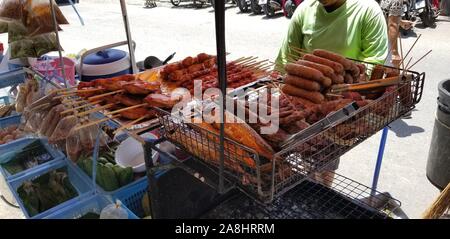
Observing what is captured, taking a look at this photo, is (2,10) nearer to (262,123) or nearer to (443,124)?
(262,123)

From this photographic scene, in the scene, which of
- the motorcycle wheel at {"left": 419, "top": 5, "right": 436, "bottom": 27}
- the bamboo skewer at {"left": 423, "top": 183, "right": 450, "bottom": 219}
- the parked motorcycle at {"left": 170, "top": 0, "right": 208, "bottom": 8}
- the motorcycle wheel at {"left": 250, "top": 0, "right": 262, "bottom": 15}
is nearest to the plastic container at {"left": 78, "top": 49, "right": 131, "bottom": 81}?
the bamboo skewer at {"left": 423, "top": 183, "right": 450, "bottom": 219}

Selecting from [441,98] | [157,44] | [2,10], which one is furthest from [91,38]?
[441,98]

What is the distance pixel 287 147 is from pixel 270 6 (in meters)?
11.8

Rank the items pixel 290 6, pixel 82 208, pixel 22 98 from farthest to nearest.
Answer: pixel 290 6
pixel 22 98
pixel 82 208

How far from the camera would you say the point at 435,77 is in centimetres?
649

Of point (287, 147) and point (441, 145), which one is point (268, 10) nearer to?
point (441, 145)

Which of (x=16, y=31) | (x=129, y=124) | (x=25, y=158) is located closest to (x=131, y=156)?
(x=129, y=124)

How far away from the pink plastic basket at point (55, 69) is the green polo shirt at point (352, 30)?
213cm

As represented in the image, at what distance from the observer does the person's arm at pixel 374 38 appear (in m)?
2.86

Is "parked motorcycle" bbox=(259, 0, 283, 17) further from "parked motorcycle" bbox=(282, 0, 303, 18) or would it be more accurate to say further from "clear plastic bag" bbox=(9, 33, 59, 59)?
"clear plastic bag" bbox=(9, 33, 59, 59)

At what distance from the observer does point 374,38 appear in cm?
291

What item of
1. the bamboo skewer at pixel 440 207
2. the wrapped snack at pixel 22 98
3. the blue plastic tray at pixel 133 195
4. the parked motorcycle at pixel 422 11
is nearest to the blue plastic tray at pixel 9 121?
the wrapped snack at pixel 22 98

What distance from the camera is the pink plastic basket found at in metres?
3.46

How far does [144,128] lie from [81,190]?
145 cm
